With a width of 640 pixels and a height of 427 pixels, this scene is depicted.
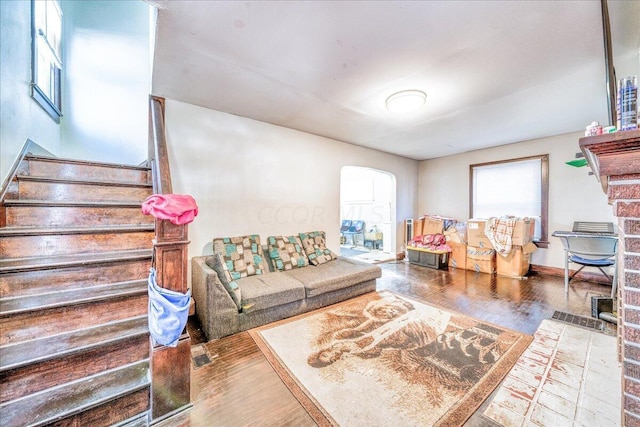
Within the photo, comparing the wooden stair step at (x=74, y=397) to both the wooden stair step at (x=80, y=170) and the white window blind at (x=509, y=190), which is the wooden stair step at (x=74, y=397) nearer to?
the wooden stair step at (x=80, y=170)

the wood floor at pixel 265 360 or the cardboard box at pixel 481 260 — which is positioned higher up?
the cardboard box at pixel 481 260

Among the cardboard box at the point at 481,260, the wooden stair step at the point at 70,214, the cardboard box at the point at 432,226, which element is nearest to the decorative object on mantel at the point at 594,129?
the wooden stair step at the point at 70,214

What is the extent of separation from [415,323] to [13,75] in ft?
15.1

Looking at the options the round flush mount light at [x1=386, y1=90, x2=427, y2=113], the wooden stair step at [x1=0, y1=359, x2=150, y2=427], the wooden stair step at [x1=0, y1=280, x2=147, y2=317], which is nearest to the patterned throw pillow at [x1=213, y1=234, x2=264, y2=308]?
the wooden stair step at [x1=0, y1=280, x2=147, y2=317]

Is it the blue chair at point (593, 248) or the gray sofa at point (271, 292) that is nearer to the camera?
the gray sofa at point (271, 292)

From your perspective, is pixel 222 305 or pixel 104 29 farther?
pixel 104 29

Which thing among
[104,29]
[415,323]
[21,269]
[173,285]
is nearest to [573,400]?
[415,323]

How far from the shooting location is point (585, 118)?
355 centimetres

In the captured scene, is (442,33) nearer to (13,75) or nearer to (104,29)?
(13,75)

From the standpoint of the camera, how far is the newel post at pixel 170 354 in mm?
1446

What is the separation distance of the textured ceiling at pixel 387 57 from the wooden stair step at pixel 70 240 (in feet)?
5.16

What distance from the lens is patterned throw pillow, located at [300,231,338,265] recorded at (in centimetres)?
369

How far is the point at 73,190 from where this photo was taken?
218cm

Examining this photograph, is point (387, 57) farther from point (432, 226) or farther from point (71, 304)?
point (432, 226)
